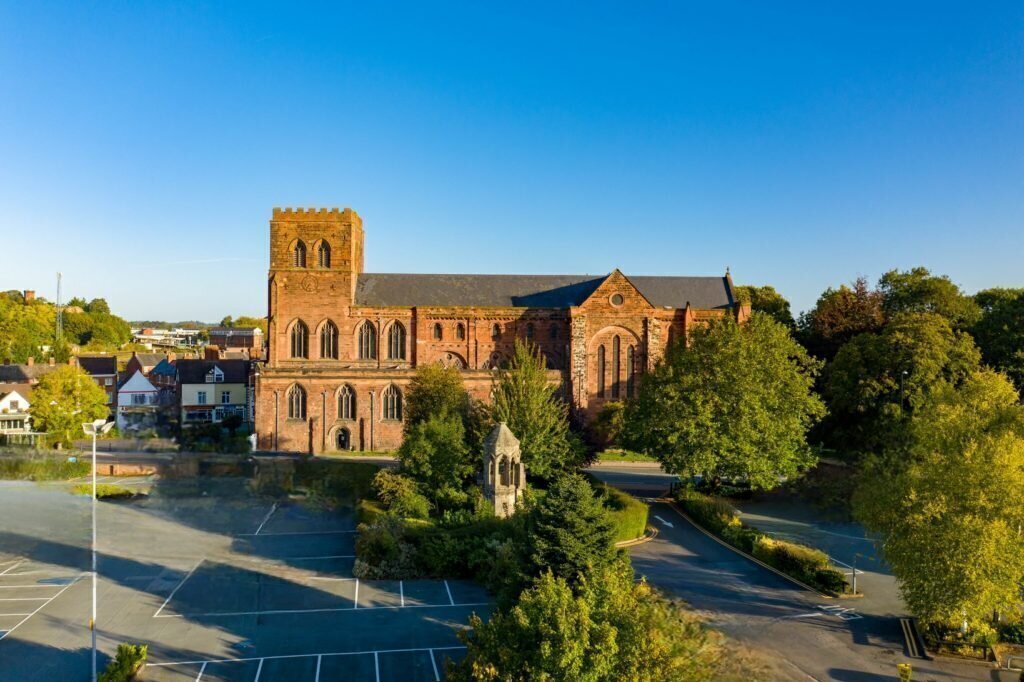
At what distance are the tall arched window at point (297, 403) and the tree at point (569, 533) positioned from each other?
35.3m

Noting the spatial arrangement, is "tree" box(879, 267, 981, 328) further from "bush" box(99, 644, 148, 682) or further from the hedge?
"bush" box(99, 644, 148, 682)

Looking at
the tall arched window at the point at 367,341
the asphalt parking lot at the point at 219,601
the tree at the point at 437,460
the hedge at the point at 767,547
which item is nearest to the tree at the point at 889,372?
the hedge at the point at 767,547

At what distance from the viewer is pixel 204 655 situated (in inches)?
798

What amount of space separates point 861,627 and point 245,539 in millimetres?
25366

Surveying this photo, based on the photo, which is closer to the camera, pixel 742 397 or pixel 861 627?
pixel 861 627

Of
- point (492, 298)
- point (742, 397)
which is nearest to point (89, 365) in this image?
point (492, 298)

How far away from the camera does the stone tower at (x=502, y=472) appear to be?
31.1m

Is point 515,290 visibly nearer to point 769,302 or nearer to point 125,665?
point 769,302

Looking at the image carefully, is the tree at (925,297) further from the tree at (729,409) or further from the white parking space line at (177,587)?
the white parking space line at (177,587)

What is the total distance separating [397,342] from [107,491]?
24.1 meters

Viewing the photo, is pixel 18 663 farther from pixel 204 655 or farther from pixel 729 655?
pixel 729 655

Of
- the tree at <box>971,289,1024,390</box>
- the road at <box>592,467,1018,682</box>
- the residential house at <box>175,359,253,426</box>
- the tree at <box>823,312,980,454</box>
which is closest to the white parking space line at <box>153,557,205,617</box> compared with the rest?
the road at <box>592,467,1018,682</box>

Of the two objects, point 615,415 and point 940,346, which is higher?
point 940,346

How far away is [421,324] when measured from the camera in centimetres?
5747
